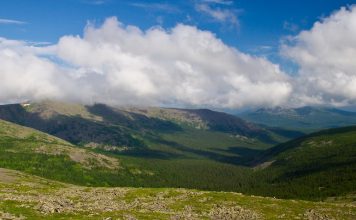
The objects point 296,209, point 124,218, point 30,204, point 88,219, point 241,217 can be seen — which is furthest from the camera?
point 296,209

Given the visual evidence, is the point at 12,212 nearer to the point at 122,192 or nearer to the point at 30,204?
the point at 30,204

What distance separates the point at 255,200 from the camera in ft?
449

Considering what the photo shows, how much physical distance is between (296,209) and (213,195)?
3132 cm

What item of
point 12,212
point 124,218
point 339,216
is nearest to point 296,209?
point 339,216

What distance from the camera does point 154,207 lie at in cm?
10931

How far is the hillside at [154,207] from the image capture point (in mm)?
77438

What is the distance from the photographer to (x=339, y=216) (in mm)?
109562

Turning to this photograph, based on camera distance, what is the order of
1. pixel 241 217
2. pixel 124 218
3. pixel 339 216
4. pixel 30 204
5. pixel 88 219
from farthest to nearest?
pixel 339 216 < pixel 241 217 < pixel 30 204 < pixel 124 218 < pixel 88 219

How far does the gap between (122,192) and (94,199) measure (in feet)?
92.2

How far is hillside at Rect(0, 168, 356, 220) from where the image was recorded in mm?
77438

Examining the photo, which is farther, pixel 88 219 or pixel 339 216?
pixel 339 216

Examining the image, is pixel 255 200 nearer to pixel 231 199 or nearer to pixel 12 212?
pixel 231 199

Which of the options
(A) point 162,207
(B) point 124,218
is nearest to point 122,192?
(A) point 162,207

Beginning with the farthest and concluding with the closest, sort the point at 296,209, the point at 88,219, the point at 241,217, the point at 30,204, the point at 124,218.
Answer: the point at 296,209
the point at 241,217
the point at 30,204
the point at 124,218
the point at 88,219
